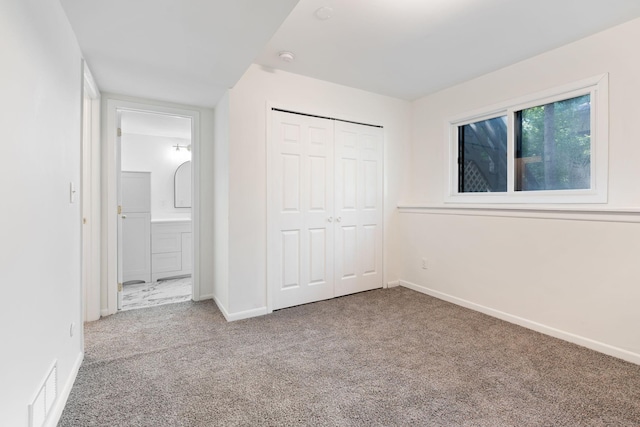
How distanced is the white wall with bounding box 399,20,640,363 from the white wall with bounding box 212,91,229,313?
233cm

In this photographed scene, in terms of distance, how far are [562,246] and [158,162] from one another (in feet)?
18.0

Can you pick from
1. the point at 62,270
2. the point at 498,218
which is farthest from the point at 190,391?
the point at 498,218

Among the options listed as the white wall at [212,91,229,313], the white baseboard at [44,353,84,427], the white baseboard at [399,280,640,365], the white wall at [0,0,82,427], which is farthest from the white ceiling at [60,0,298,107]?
the white baseboard at [399,280,640,365]

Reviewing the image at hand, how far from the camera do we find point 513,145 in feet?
9.85

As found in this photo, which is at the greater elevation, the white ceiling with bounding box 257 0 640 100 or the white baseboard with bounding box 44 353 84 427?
the white ceiling with bounding box 257 0 640 100

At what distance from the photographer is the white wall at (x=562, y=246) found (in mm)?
2166

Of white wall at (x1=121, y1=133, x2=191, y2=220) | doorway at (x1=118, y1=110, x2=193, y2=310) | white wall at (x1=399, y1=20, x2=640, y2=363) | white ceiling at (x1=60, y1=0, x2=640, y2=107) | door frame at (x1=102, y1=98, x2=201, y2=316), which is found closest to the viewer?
white ceiling at (x1=60, y1=0, x2=640, y2=107)

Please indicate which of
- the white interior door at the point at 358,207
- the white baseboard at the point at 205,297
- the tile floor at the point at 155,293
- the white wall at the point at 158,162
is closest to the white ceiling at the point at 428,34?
the white interior door at the point at 358,207

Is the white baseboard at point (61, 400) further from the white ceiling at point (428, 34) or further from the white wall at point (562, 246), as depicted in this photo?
the white wall at point (562, 246)

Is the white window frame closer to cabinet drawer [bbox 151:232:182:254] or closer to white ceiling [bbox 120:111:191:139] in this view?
white ceiling [bbox 120:111:191:139]

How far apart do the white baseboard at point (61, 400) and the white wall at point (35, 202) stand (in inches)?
0.4

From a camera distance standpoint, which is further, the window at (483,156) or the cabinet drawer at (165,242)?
the cabinet drawer at (165,242)

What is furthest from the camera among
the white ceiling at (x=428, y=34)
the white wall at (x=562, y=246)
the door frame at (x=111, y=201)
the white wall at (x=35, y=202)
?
the door frame at (x=111, y=201)

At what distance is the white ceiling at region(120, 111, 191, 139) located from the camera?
13.3 feet
